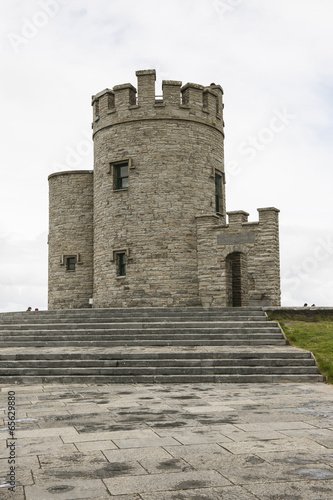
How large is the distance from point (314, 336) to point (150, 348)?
4670 millimetres

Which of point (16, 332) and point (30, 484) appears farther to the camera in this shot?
point (16, 332)

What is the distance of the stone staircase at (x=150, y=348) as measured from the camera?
11.3 meters

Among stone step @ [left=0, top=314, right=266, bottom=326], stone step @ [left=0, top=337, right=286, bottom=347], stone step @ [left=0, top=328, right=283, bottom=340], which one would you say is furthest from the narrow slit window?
stone step @ [left=0, top=337, right=286, bottom=347]

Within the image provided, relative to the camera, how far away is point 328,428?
251 inches

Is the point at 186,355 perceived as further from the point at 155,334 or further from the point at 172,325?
the point at 172,325

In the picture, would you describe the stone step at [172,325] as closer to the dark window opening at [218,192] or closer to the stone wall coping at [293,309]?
the stone wall coping at [293,309]

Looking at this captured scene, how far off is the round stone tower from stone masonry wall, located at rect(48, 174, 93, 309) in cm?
166

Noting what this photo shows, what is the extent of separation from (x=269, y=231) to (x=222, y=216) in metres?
4.61

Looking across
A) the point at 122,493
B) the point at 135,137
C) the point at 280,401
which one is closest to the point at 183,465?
the point at 122,493

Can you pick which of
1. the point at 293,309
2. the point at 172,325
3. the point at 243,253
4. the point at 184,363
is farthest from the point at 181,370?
the point at 243,253

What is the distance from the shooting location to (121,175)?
2380cm

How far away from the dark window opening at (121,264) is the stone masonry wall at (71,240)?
298cm

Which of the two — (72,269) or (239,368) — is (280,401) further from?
(72,269)

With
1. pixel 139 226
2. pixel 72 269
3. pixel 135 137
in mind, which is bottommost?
pixel 72 269
